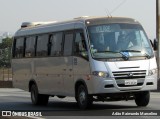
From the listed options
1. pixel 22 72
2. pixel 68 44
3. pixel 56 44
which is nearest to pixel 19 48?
pixel 22 72

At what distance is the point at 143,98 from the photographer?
62.5ft

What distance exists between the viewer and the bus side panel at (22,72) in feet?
76.4

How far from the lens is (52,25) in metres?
21.3

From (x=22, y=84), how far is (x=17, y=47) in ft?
5.38

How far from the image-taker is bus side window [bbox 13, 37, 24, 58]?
2413 centimetres

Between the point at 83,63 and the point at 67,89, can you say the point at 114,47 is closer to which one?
the point at 83,63

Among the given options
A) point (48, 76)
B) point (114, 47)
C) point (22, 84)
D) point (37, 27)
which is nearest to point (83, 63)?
point (114, 47)

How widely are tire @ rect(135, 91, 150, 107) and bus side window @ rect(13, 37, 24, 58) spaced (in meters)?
6.63

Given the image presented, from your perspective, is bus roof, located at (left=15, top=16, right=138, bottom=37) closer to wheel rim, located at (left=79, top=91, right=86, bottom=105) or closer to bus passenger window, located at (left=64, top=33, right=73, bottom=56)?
bus passenger window, located at (left=64, top=33, right=73, bottom=56)

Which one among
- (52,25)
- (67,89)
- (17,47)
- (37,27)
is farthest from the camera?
(17,47)

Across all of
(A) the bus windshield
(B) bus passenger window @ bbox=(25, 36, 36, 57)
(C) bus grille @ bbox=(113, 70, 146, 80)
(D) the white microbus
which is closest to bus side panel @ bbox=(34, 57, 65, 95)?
(D) the white microbus

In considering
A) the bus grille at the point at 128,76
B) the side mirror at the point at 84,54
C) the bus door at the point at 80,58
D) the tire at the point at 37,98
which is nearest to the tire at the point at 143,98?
the bus grille at the point at 128,76

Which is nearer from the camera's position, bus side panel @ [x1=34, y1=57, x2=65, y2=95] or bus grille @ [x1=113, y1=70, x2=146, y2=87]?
bus grille @ [x1=113, y1=70, x2=146, y2=87]

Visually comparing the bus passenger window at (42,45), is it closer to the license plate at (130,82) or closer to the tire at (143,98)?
the tire at (143,98)
